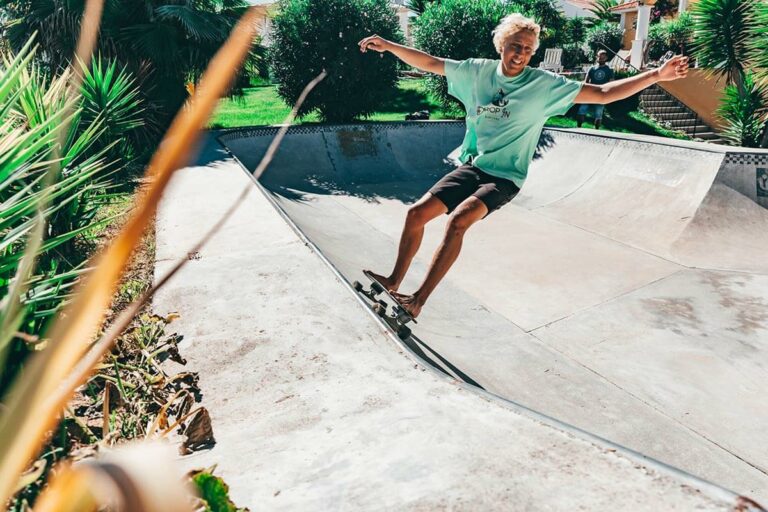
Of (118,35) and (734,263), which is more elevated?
(118,35)

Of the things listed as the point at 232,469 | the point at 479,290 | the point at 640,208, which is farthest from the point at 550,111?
the point at 640,208

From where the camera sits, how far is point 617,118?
16.2m

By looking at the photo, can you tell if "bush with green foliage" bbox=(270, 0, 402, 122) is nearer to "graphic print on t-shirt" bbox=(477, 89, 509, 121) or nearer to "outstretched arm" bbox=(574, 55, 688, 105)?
"graphic print on t-shirt" bbox=(477, 89, 509, 121)

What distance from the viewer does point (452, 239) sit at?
354 cm

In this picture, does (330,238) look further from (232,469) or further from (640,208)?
(232,469)

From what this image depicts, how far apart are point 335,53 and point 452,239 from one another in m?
11.7

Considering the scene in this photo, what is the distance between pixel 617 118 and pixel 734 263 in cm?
1116

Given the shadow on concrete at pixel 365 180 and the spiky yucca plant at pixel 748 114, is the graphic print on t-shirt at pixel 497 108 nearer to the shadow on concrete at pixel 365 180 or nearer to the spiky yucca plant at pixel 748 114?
the shadow on concrete at pixel 365 180

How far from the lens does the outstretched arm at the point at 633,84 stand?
3.25 meters

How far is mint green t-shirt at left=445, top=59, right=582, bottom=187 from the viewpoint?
3615 mm

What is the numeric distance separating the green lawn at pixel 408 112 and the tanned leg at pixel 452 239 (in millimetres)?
10975

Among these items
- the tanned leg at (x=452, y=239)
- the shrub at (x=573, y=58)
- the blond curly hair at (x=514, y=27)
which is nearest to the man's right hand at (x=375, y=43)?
the blond curly hair at (x=514, y=27)

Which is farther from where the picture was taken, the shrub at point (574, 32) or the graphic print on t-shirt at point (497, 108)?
the shrub at point (574, 32)

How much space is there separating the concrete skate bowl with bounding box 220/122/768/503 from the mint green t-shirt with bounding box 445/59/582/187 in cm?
137
